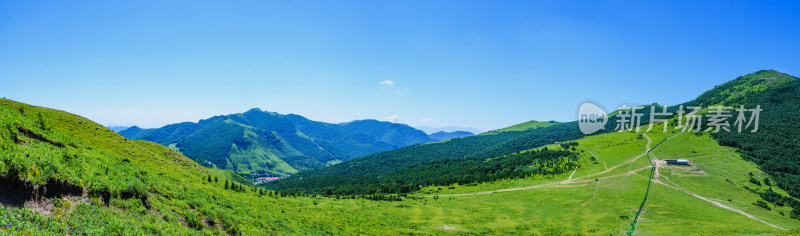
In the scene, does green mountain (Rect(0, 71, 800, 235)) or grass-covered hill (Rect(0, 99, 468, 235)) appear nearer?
grass-covered hill (Rect(0, 99, 468, 235))

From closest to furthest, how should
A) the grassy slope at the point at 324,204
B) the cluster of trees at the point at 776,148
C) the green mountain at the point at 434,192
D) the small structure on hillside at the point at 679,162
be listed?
the green mountain at the point at 434,192 < the grassy slope at the point at 324,204 < the cluster of trees at the point at 776,148 < the small structure on hillside at the point at 679,162

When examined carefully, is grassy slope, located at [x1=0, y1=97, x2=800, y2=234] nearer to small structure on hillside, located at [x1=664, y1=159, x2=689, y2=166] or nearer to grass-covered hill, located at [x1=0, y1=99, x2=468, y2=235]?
grass-covered hill, located at [x1=0, y1=99, x2=468, y2=235]

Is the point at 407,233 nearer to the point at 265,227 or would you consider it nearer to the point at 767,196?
the point at 265,227

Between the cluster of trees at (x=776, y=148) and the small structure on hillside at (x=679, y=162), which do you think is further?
the small structure on hillside at (x=679, y=162)

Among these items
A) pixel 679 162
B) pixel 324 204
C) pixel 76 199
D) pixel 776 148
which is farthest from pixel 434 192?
pixel 776 148

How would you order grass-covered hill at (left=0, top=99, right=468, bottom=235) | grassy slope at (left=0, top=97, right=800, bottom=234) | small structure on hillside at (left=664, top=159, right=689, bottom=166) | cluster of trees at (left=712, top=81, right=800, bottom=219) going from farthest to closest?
small structure on hillside at (left=664, top=159, right=689, bottom=166), cluster of trees at (left=712, top=81, right=800, bottom=219), grassy slope at (left=0, top=97, right=800, bottom=234), grass-covered hill at (left=0, top=99, right=468, bottom=235)

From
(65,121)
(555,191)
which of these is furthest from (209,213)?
(555,191)

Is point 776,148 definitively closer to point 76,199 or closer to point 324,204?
point 324,204

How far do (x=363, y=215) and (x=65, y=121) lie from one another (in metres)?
71.0

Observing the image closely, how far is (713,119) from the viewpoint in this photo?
191 metres

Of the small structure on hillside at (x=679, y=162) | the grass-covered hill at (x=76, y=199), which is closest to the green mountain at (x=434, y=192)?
the grass-covered hill at (x=76, y=199)

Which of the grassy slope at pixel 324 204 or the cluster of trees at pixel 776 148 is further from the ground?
the cluster of trees at pixel 776 148

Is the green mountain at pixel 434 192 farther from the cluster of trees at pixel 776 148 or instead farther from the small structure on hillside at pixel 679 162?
the small structure on hillside at pixel 679 162

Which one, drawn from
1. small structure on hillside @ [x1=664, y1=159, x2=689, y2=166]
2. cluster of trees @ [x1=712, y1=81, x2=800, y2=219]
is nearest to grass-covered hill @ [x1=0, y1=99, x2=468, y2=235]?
cluster of trees @ [x1=712, y1=81, x2=800, y2=219]
